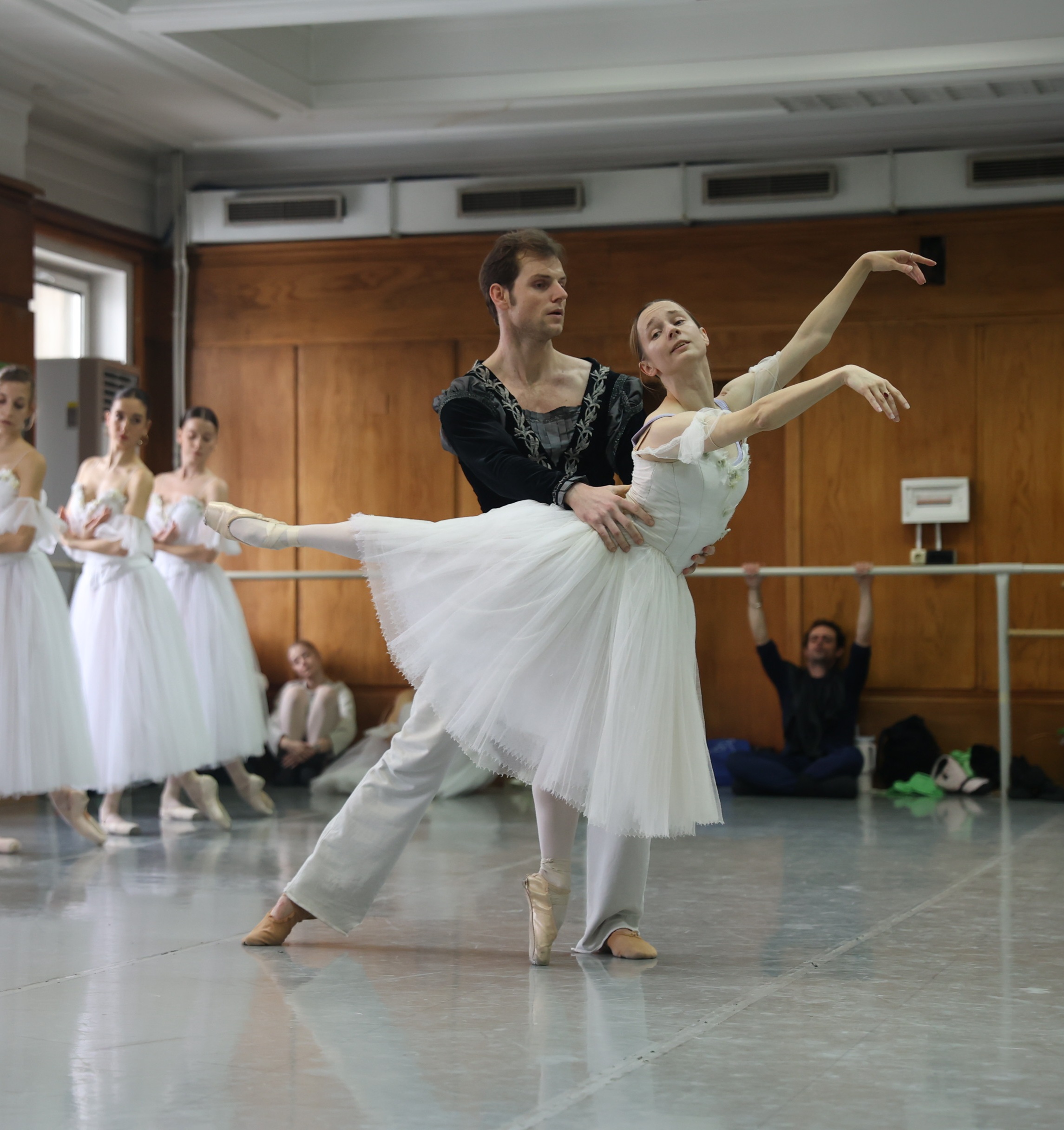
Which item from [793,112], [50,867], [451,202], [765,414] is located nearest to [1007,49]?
[793,112]

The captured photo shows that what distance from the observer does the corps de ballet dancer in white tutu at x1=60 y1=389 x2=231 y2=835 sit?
5.34m

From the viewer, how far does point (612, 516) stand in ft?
9.24

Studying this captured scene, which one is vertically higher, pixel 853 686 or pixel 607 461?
pixel 607 461

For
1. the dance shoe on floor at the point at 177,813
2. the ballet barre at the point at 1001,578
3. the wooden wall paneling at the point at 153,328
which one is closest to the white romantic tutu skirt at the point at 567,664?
the dance shoe on floor at the point at 177,813

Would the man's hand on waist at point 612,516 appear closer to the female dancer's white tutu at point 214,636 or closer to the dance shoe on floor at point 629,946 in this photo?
the dance shoe on floor at point 629,946

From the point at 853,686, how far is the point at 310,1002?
14.8ft

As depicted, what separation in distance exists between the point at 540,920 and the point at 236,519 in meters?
0.99

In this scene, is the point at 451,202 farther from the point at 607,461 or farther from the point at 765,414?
the point at 765,414

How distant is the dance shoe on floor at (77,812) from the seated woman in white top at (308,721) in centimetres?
200

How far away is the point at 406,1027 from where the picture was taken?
2428 millimetres

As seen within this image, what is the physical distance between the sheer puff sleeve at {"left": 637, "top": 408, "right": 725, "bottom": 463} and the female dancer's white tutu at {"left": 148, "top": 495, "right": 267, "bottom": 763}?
3.33 m

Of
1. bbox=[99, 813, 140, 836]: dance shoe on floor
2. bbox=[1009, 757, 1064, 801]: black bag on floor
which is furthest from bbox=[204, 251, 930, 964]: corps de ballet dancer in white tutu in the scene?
Result: bbox=[1009, 757, 1064, 801]: black bag on floor

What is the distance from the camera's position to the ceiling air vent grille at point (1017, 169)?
6965 millimetres

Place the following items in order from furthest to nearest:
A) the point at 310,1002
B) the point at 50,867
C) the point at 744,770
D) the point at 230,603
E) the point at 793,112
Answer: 1. the point at 793,112
2. the point at 744,770
3. the point at 230,603
4. the point at 50,867
5. the point at 310,1002
